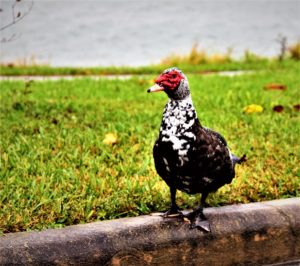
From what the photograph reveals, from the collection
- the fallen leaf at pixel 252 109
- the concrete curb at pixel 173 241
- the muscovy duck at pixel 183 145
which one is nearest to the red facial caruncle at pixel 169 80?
the muscovy duck at pixel 183 145

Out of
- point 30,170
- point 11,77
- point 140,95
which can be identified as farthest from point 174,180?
point 11,77

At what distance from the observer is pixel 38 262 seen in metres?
2.44

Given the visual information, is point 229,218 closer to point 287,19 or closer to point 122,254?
point 122,254

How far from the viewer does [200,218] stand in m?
2.74

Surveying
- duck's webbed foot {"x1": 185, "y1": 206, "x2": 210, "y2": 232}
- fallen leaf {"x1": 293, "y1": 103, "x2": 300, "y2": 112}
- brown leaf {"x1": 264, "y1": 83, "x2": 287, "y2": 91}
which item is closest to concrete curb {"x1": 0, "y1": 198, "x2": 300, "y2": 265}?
duck's webbed foot {"x1": 185, "y1": 206, "x2": 210, "y2": 232}

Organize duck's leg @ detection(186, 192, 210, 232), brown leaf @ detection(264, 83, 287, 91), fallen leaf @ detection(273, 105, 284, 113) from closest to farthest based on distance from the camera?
1. duck's leg @ detection(186, 192, 210, 232)
2. fallen leaf @ detection(273, 105, 284, 113)
3. brown leaf @ detection(264, 83, 287, 91)

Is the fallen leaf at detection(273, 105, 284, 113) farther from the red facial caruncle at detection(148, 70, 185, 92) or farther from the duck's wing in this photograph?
the red facial caruncle at detection(148, 70, 185, 92)

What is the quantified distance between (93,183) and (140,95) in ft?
10.3

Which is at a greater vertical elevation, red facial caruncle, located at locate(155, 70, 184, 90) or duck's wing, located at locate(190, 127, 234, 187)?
red facial caruncle, located at locate(155, 70, 184, 90)

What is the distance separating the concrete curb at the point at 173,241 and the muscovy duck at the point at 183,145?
0.79 ft

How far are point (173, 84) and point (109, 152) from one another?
1.59 metres

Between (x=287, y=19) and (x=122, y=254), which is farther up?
(x=122, y=254)

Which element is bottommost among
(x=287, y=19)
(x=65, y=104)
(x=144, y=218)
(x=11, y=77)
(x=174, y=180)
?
(x=287, y=19)

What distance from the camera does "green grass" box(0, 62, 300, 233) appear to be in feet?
9.95
